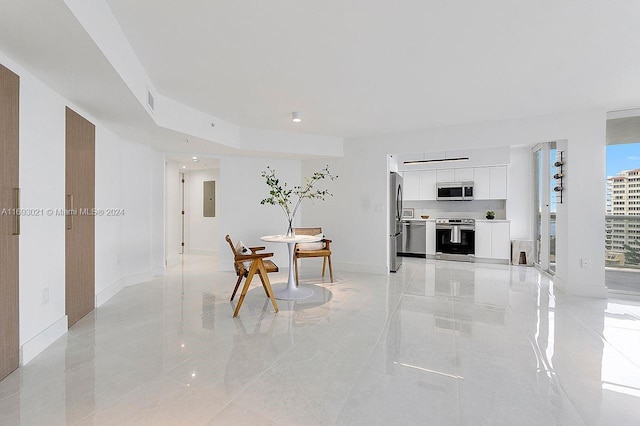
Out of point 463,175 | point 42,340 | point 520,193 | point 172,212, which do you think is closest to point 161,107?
point 42,340

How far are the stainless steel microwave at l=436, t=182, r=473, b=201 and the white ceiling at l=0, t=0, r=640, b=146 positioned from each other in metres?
2.76

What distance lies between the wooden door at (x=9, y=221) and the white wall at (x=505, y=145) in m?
4.18

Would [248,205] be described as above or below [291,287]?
above

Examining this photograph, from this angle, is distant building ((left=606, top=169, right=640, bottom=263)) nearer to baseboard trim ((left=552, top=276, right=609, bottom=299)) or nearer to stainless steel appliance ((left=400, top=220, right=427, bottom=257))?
baseboard trim ((left=552, top=276, right=609, bottom=299))

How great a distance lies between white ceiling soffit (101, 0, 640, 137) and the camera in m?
1.94

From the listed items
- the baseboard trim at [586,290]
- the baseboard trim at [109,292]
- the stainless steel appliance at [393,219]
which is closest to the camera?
the baseboard trim at [109,292]

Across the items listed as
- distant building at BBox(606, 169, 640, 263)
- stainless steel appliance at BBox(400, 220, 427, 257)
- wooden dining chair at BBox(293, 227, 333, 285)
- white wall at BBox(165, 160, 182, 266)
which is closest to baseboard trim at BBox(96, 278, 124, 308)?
white wall at BBox(165, 160, 182, 266)

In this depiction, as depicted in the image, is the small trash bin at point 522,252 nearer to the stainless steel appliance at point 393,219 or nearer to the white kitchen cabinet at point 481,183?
the white kitchen cabinet at point 481,183

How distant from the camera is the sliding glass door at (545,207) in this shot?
4.93 m

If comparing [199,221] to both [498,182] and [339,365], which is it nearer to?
[339,365]

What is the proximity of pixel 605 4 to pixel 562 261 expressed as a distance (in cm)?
337

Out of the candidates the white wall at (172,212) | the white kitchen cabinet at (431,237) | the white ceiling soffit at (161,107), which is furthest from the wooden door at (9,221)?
the white kitchen cabinet at (431,237)

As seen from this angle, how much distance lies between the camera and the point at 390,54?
8.15 ft

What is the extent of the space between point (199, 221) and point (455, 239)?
5920 millimetres
